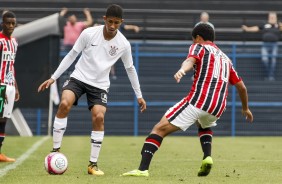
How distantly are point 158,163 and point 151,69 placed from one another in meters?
10.7

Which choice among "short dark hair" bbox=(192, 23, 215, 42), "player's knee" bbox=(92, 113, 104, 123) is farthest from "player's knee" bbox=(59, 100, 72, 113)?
"short dark hair" bbox=(192, 23, 215, 42)

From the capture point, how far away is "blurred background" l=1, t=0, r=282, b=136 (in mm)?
20328

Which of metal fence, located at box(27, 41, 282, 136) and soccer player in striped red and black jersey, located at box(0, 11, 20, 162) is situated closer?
soccer player in striped red and black jersey, located at box(0, 11, 20, 162)

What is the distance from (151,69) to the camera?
2222 centimetres

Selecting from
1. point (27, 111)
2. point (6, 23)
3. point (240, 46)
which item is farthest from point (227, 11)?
point (6, 23)

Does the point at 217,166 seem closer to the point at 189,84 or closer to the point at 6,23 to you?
the point at 6,23

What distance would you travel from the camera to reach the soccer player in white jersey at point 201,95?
29.6 ft

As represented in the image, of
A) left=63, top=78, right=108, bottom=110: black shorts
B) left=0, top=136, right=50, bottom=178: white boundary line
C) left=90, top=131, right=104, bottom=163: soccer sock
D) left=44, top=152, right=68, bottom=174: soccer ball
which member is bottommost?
left=0, top=136, right=50, bottom=178: white boundary line

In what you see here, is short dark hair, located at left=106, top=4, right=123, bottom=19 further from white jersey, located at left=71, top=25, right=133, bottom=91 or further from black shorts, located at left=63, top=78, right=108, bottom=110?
black shorts, located at left=63, top=78, right=108, bottom=110

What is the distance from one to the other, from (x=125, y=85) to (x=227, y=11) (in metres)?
4.57

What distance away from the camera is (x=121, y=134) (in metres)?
21.8

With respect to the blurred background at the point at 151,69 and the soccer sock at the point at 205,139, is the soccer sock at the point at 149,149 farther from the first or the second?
the blurred background at the point at 151,69

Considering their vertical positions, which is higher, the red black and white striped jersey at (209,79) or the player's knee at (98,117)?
the red black and white striped jersey at (209,79)

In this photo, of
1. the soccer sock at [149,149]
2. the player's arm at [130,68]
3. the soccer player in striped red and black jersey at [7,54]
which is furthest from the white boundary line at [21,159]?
the player's arm at [130,68]
